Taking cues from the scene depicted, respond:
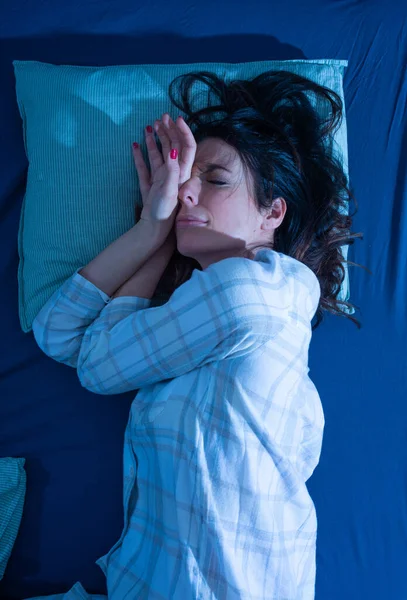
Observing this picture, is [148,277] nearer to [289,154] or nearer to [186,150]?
[186,150]

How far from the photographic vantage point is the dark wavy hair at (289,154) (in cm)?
120

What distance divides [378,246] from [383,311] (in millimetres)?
176

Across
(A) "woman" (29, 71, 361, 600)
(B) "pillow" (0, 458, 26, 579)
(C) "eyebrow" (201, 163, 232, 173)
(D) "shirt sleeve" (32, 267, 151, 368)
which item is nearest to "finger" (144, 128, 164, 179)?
(A) "woman" (29, 71, 361, 600)

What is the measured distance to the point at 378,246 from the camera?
1.39 meters

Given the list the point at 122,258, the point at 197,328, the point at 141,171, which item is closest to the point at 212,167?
the point at 141,171

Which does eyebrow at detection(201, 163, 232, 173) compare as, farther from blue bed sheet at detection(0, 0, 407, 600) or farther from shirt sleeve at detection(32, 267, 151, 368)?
blue bed sheet at detection(0, 0, 407, 600)

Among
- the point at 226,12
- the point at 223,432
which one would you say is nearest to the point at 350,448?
the point at 223,432

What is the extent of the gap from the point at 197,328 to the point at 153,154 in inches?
18.7

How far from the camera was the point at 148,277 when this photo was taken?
3.94 ft

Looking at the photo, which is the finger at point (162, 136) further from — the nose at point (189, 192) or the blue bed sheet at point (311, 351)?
the blue bed sheet at point (311, 351)

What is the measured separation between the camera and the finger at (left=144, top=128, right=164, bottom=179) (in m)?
1.21

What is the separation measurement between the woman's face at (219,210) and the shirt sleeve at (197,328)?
130mm

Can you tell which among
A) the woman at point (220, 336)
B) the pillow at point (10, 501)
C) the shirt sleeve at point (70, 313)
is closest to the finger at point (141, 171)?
the woman at point (220, 336)

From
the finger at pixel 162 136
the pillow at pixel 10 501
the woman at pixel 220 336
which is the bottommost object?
the pillow at pixel 10 501
